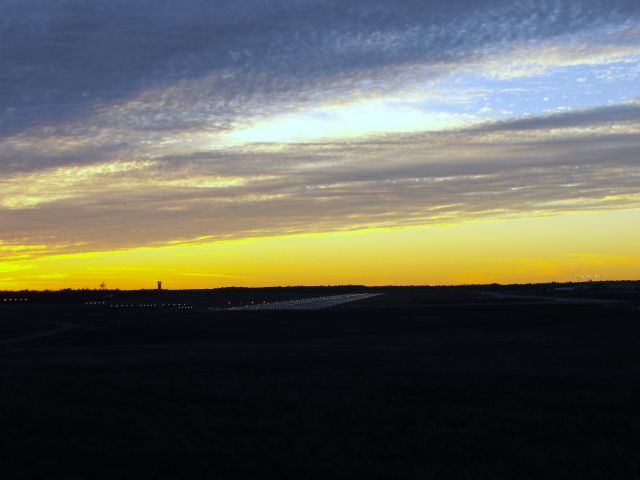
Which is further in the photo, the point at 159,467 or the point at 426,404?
the point at 426,404

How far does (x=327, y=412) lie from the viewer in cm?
2253

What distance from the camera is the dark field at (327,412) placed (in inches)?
659

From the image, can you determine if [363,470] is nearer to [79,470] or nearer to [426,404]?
[79,470]

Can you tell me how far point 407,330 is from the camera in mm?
64438

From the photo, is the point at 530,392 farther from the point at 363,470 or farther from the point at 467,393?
the point at 363,470

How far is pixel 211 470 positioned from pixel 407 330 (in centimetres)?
4898

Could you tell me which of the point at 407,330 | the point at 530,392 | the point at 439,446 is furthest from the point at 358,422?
the point at 407,330

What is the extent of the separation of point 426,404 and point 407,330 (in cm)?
4099

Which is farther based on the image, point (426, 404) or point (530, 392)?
point (530, 392)

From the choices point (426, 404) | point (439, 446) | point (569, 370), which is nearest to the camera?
point (439, 446)

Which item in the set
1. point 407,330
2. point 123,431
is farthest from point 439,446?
point 407,330

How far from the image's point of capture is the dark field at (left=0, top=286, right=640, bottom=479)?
54.9 feet

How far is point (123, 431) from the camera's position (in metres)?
20.0

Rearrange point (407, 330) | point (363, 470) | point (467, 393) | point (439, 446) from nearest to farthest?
point (363, 470), point (439, 446), point (467, 393), point (407, 330)
